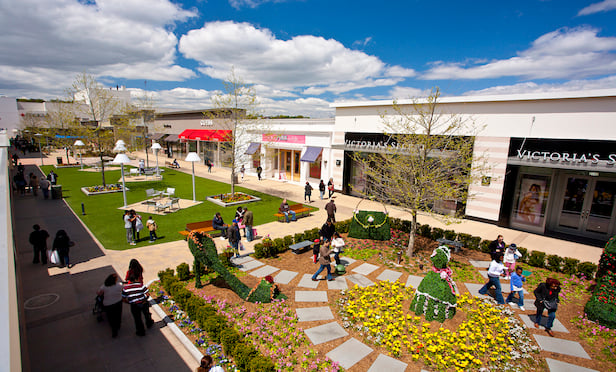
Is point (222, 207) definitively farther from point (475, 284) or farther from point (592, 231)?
point (592, 231)

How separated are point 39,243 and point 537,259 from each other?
62.8 ft

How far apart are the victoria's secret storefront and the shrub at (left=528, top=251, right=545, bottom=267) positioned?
507 cm

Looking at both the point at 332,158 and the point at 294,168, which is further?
the point at 294,168

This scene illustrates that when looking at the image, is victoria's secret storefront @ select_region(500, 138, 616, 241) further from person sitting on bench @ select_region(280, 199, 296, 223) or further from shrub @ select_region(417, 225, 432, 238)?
person sitting on bench @ select_region(280, 199, 296, 223)

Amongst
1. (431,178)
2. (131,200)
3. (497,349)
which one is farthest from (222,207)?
(497,349)

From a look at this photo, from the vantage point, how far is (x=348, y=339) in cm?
740

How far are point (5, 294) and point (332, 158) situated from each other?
23294 millimetres

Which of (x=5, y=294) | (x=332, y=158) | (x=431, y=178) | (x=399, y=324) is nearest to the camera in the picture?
(x=5, y=294)

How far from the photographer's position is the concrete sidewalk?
6.43m

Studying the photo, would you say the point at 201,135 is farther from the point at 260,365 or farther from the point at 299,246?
the point at 260,365

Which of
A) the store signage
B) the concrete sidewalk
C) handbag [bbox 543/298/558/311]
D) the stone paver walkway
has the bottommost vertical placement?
the concrete sidewalk

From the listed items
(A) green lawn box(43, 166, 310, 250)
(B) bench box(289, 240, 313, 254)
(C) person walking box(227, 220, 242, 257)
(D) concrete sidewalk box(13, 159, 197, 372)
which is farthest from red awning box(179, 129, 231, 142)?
(D) concrete sidewalk box(13, 159, 197, 372)

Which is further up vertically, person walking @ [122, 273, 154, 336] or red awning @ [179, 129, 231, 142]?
red awning @ [179, 129, 231, 142]

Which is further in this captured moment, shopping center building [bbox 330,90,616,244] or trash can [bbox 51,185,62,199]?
trash can [bbox 51,185,62,199]
